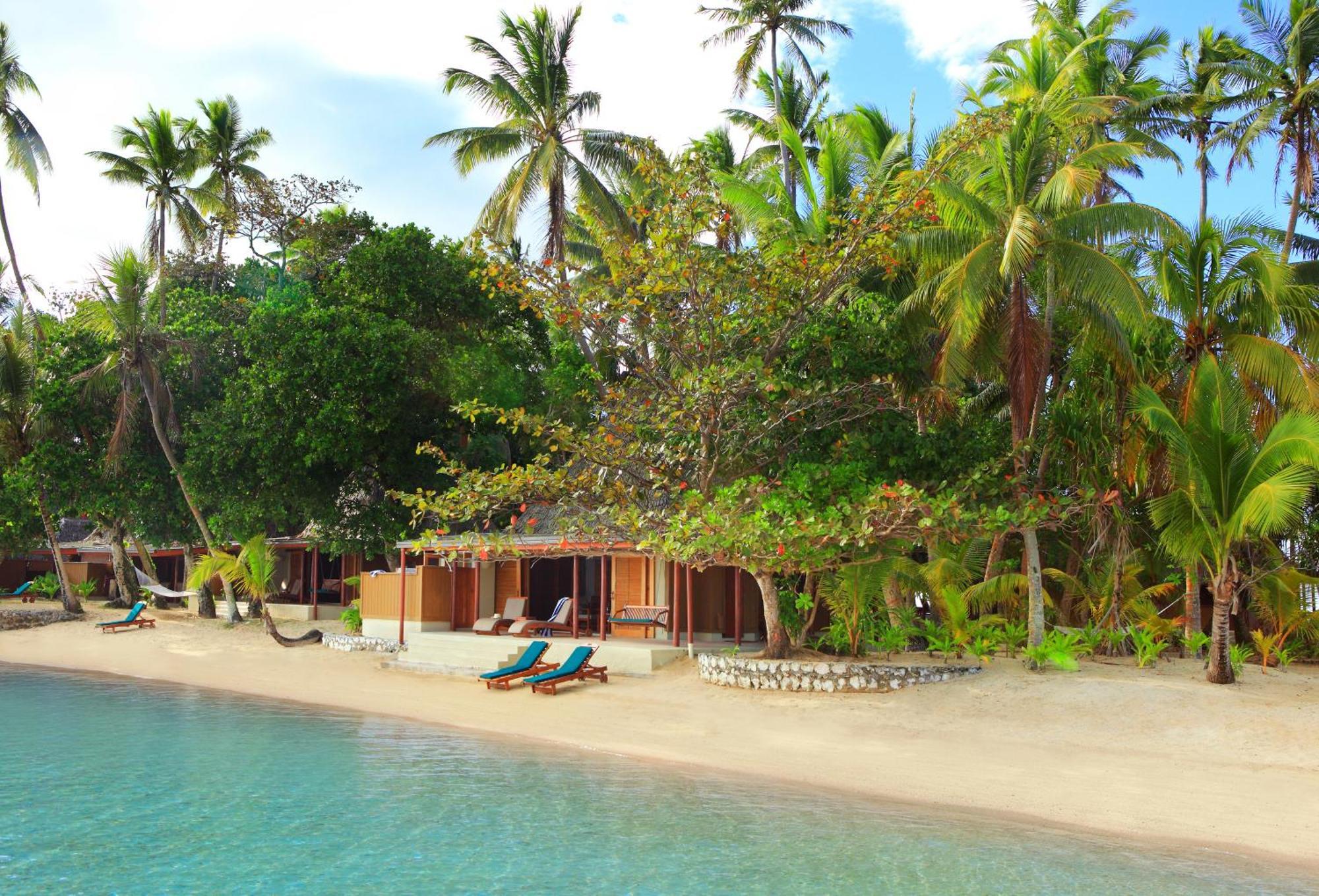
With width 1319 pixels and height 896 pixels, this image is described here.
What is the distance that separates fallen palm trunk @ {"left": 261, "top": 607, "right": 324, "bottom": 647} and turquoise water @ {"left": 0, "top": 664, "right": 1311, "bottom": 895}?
9295 millimetres

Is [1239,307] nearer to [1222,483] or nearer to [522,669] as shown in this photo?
[1222,483]

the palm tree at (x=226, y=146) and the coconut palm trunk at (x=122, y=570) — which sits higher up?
the palm tree at (x=226, y=146)

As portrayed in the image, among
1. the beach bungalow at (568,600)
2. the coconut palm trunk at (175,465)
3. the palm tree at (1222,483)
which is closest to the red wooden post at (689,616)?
the beach bungalow at (568,600)

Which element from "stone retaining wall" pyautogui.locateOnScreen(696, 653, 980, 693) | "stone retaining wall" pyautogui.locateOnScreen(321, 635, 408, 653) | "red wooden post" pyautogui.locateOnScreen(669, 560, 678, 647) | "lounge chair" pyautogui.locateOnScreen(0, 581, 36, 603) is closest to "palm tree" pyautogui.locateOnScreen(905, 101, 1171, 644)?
"stone retaining wall" pyautogui.locateOnScreen(696, 653, 980, 693)

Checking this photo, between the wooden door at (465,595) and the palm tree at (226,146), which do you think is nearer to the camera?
the wooden door at (465,595)

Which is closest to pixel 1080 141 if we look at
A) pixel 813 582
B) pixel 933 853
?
pixel 813 582

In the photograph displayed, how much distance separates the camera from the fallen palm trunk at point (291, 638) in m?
21.5

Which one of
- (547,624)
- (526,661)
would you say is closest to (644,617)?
(547,624)

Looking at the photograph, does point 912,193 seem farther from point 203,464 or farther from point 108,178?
point 108,178

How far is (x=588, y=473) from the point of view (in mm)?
15039

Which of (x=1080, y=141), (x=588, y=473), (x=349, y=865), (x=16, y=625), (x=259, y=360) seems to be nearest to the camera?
(x=349, y=865)

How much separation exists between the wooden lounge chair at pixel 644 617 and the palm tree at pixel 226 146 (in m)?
22.7

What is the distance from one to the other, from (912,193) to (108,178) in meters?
29.1

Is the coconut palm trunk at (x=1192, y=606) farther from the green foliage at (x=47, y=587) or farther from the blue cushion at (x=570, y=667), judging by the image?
the green foliage at (x=47, y=587)
